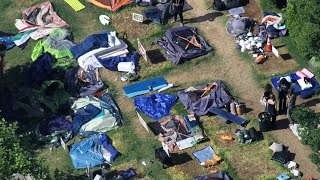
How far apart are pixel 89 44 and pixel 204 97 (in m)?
8.36

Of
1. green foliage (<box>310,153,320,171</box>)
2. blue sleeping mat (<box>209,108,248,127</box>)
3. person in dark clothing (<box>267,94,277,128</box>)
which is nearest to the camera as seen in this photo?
green foliage (<box>310,153,320,171</box>)

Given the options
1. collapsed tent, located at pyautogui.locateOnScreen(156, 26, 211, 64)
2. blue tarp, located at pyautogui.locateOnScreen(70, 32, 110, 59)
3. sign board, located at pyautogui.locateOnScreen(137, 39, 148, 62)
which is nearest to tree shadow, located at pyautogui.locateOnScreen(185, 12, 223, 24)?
collapsed tent, located at pyautogui.locateOnScreen(156, 26, 211, 64)

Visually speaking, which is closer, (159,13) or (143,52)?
(143,52)

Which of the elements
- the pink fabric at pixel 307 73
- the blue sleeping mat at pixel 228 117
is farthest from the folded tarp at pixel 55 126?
the pink fabric at pixel 307 73

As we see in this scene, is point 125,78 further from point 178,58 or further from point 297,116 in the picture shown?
point 297,116

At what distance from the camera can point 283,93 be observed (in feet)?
128

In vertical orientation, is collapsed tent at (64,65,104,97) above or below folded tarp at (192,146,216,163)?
below

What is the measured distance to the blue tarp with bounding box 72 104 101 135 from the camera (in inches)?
1570

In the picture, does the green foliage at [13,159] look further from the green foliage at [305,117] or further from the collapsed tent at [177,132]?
the green foliage at [305,117]

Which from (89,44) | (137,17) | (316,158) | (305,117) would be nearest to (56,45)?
(89,44)

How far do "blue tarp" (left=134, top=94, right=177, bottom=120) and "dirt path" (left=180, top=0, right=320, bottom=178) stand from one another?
189 centimetres

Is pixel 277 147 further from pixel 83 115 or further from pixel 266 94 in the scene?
pixel 83 115

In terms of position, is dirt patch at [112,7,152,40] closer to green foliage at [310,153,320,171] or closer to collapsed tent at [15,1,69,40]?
collapsed tent at [15,1,69,40]

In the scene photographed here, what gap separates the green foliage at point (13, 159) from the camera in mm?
32281
